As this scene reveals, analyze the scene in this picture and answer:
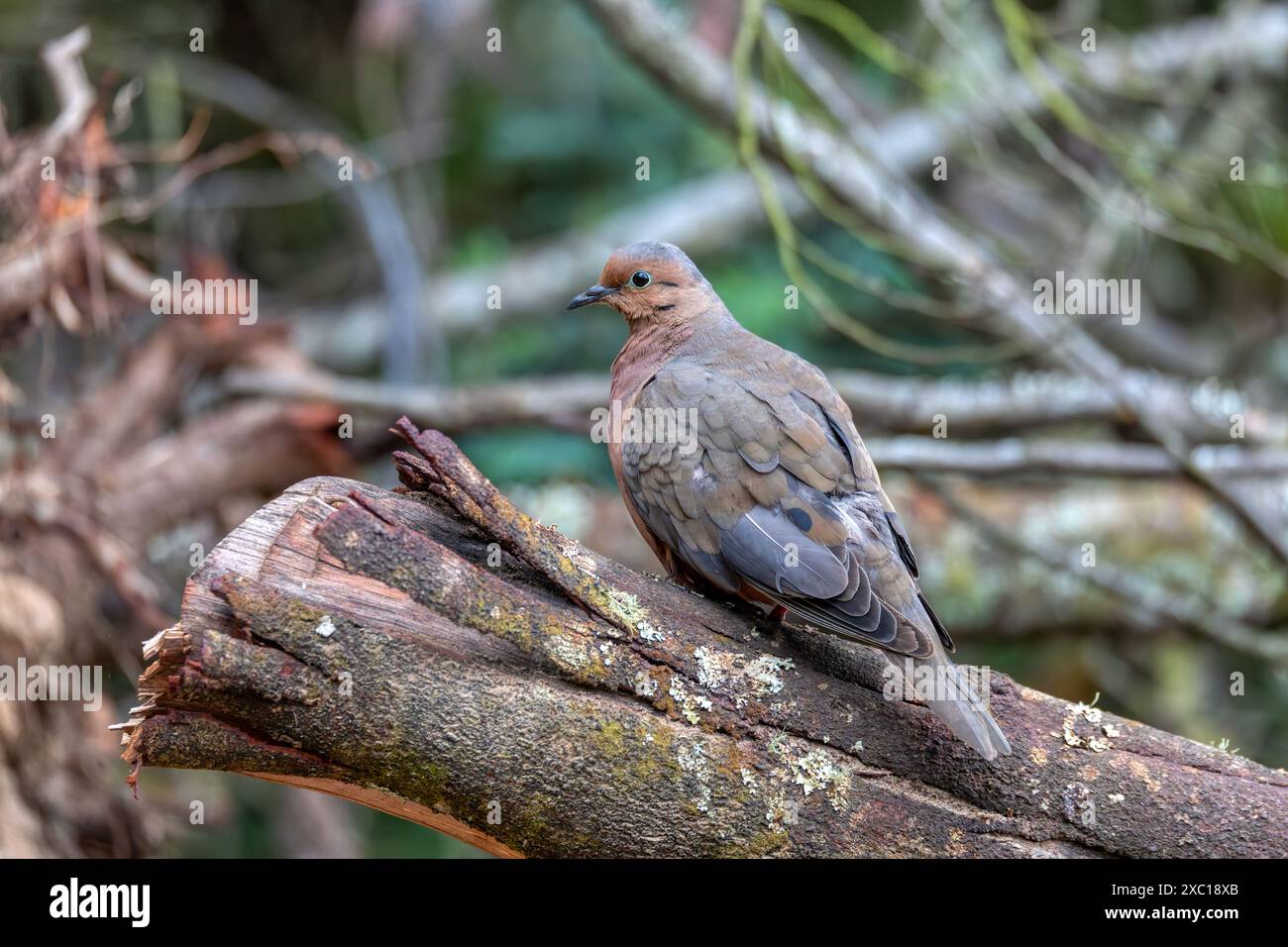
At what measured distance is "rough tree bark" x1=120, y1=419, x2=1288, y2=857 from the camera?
2619 millimetres

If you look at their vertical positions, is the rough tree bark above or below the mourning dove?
below

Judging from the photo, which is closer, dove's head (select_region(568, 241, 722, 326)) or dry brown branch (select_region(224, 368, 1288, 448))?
dove's head (select_region(568, 241, 722, 326))

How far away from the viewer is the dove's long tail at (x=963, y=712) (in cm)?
294

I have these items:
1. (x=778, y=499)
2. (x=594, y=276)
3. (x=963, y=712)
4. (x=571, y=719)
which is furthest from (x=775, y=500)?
(x=594, y=276)

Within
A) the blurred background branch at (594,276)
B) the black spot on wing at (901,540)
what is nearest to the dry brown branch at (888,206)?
the blurred background branch at (594,276)

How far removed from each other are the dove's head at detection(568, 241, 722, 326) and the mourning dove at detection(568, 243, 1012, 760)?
252 millimetres

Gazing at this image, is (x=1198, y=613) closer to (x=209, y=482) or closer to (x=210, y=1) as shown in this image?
(x=209, y=482)

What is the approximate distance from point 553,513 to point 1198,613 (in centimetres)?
357

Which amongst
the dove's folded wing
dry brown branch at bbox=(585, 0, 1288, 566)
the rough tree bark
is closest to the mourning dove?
the dove's folded wing

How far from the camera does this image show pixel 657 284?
15.1 ft

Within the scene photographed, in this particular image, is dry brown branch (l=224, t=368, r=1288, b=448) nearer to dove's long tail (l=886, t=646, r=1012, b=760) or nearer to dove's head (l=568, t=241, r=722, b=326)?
dove's head (l=568, t=241, r=722, b=326)

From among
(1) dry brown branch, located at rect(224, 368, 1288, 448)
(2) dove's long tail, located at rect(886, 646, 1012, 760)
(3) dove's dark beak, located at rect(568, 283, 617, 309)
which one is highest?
(1) dry brown branch, located at rect(224, 368, 1288, 448)
